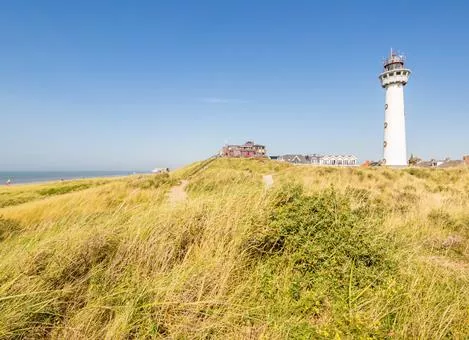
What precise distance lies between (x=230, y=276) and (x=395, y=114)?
46109 millimetres

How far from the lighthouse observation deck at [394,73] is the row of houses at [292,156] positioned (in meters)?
45.8

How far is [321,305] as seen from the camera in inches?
105

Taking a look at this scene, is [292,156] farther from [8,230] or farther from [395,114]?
[8,230]

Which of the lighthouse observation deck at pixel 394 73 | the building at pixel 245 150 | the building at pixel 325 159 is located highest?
the lighthouse observation deck at pixel 394 73

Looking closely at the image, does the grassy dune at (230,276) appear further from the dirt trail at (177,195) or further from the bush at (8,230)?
the bush at (8,230)

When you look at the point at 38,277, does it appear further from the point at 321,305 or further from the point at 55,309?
the point at 321,305

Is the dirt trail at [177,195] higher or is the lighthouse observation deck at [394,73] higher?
the lighthouse observation deck at [394,73]

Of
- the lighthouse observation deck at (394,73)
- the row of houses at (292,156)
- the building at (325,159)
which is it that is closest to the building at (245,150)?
the row of houses at (292,156)

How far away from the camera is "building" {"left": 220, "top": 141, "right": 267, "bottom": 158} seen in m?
91.1

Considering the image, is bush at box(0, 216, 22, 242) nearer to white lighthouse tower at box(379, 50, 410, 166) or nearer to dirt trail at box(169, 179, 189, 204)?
dirt trail at box(169, 179, 189, 204)

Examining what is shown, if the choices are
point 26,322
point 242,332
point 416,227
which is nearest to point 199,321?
point 242,332

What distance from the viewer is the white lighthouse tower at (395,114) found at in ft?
133

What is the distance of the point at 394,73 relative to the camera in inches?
1642

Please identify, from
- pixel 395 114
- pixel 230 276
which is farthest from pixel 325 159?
pixel 230 276
